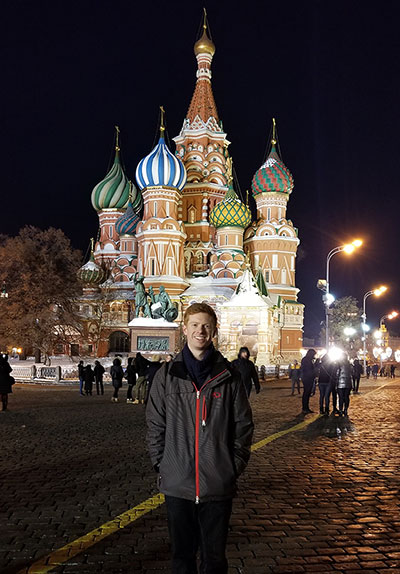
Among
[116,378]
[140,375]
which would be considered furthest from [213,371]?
[116,378]

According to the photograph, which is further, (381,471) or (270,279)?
(270,279)

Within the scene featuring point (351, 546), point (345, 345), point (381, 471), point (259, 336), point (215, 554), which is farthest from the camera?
point (345, 345)

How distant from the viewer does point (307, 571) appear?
4207 mm

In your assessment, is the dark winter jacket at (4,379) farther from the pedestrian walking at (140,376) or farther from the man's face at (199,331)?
the man's face at (199,331)

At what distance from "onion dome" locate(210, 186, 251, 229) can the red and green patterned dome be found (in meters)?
3.97

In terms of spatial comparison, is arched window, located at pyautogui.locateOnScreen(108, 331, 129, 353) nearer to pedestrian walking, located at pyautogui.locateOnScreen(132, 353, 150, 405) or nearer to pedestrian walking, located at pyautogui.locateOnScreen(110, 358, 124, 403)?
pedestrian walking, located at pyautogui.locateOnScreen(110, 358, 124, 403)

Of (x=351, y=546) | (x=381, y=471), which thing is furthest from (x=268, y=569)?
(x=381, y=471)

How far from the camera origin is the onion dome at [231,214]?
5200 cm

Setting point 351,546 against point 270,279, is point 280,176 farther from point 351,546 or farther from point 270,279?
point 351,546

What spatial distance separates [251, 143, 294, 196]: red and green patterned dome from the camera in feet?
180

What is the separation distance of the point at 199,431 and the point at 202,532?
606 mm

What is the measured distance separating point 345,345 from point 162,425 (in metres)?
66.6

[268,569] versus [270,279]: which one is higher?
[270,279]

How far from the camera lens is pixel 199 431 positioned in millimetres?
3277
